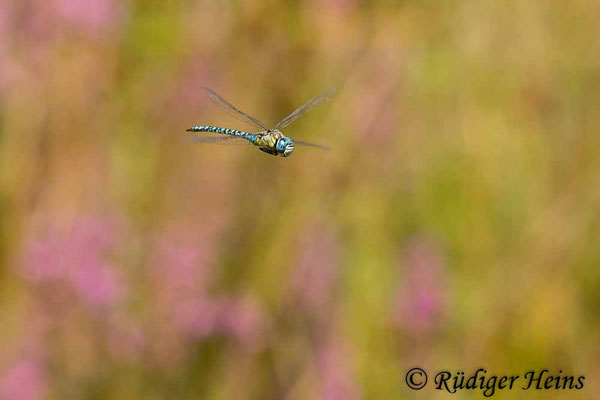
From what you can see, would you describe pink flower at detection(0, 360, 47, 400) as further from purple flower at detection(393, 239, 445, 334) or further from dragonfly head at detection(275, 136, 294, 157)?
dragonfly head at detection(275, 136, 294, 157)

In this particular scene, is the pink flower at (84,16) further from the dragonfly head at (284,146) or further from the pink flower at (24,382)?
the dragonfly head at (284,146)

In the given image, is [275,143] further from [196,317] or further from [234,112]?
[196,317]

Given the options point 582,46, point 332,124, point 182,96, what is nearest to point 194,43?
point 182,96

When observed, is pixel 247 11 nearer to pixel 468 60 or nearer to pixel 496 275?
pixel 468 60

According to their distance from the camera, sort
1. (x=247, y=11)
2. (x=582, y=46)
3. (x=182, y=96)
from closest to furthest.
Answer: (x=247, y=11) < (x=182, y=96) < (x=582, y=46)

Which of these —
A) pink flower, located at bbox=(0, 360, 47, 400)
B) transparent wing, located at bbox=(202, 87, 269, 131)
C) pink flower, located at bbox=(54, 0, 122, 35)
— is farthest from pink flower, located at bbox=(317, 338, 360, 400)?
pink flower, located at bbox=(54, 0, 122, 35)

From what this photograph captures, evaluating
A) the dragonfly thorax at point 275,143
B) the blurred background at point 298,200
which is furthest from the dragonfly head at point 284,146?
the blurred background at point 298,200
